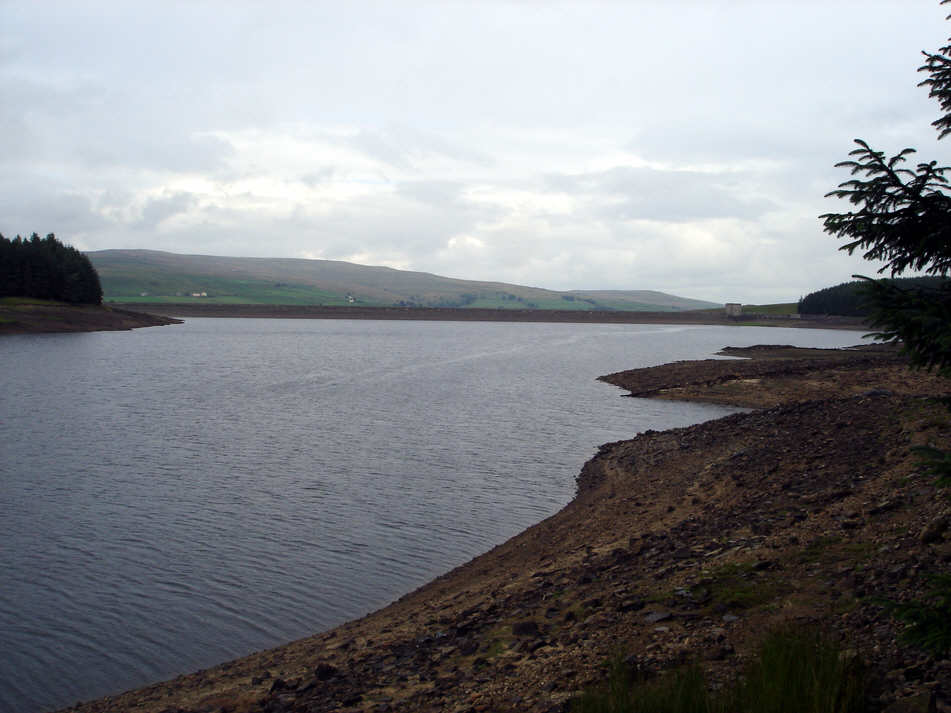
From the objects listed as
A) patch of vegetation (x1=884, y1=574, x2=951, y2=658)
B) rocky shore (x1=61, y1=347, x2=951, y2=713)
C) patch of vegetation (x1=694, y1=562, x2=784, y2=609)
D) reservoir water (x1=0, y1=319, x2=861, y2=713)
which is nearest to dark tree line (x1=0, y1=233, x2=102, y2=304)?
reservoir water (x1=0, y1=319, x2=861, y2=713)

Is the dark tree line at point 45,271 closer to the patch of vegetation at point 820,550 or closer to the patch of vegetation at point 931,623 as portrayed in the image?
the patch of vegetation at point 820,550

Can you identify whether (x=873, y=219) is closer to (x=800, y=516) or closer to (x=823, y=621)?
(x=823, y=621)

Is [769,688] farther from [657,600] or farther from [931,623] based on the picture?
[657,600]

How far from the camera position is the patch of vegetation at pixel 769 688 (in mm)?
5922

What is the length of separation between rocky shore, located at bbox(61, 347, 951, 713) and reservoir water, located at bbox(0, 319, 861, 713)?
53.2 inches

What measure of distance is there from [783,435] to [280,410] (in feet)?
79.0

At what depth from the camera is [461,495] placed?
20.5 m

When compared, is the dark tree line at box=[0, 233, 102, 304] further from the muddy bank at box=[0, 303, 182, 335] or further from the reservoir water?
the reservoir water

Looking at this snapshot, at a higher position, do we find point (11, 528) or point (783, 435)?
point (783, 435)

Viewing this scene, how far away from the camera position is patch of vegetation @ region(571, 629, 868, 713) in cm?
592

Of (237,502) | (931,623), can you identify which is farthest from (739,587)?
(237,502)

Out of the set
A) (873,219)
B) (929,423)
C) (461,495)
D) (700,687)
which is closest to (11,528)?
(461,495)

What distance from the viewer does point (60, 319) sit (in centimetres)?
10444

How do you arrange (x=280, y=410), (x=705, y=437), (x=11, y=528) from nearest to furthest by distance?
1. (x=11, y=528)
2. (x=705, y=437)
3. (x=280, y=410)
